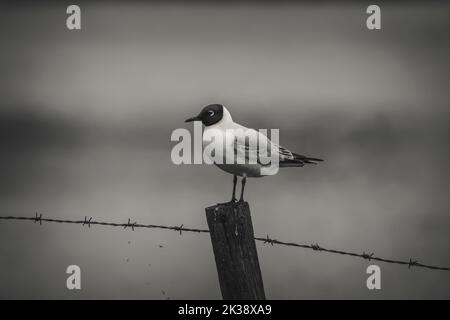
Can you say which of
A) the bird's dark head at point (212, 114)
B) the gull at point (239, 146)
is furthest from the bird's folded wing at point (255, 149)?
the bird's dark head at point (212, 114)

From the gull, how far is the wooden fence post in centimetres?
111

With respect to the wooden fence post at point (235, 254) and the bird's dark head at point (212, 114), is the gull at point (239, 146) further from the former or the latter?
the wooden fence post at point (235, 254)

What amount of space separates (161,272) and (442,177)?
740 inches

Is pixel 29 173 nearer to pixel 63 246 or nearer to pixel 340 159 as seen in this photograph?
pixel 63 246

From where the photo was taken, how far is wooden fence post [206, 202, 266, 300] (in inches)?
214

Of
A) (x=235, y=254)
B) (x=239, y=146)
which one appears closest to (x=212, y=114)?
(x=239, y=146)

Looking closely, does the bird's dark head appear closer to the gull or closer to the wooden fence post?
the gull

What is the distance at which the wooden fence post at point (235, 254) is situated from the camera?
5.44 meters

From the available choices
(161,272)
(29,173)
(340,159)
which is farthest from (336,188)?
(29,173)

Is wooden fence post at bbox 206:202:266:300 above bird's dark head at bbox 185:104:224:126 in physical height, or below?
below

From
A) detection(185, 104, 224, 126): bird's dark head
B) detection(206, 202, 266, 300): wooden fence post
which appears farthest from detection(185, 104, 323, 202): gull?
detection(206, 202, 266, 300): wooden fence post

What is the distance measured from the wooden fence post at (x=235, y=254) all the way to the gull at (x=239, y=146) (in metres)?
1.11

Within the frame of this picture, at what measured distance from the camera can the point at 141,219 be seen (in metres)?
23.6

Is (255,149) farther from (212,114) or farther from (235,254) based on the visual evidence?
(235,254)
